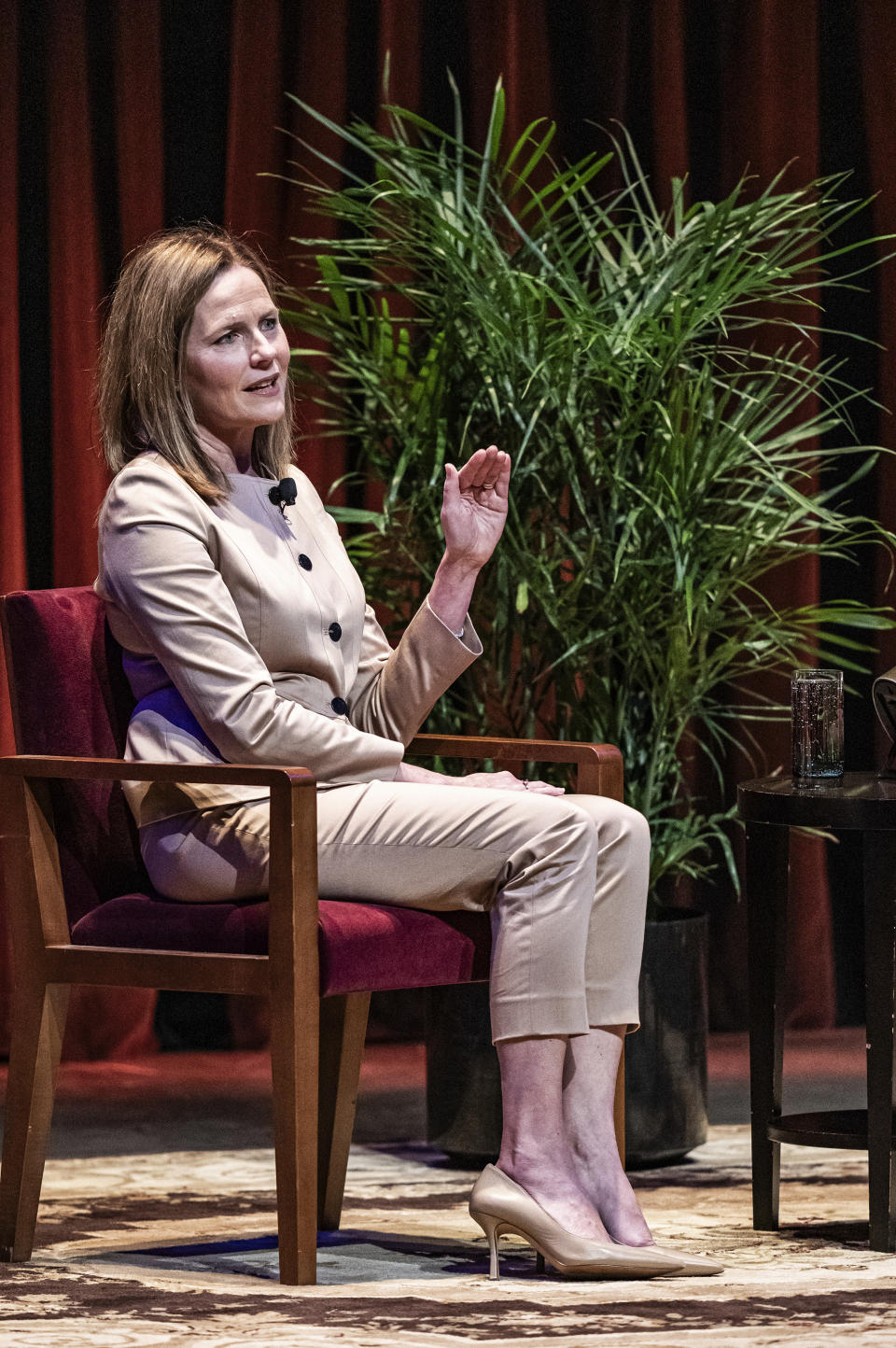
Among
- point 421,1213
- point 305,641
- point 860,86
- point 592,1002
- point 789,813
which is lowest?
point 421,1213

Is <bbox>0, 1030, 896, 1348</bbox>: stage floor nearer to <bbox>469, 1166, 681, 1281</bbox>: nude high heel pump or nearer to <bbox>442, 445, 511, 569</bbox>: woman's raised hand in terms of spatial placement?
<bbox>469, 1166, 681, 1281</bbox>: nude high heel pump

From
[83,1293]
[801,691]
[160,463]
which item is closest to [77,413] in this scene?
[160,463]

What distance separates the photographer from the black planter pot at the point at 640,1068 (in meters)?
3.51

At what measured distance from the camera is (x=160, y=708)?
109 inches

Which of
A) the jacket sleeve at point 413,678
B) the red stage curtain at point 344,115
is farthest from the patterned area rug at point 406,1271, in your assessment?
the red stage curtain at point 344,115

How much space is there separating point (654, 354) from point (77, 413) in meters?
1.45

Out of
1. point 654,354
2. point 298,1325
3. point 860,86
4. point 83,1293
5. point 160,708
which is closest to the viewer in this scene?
point 298,1325

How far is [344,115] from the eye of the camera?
463 centimetres

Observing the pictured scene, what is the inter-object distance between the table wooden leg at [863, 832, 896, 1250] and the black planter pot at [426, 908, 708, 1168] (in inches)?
28.8

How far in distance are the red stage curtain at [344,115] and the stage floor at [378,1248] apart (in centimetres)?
98

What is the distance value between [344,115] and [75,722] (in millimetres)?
2229

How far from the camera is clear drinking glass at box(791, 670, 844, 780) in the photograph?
305cm

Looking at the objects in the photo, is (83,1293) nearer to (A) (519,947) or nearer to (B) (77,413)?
(A) (519,947)

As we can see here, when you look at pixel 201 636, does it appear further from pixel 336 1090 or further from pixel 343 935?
pixel 336 1090
